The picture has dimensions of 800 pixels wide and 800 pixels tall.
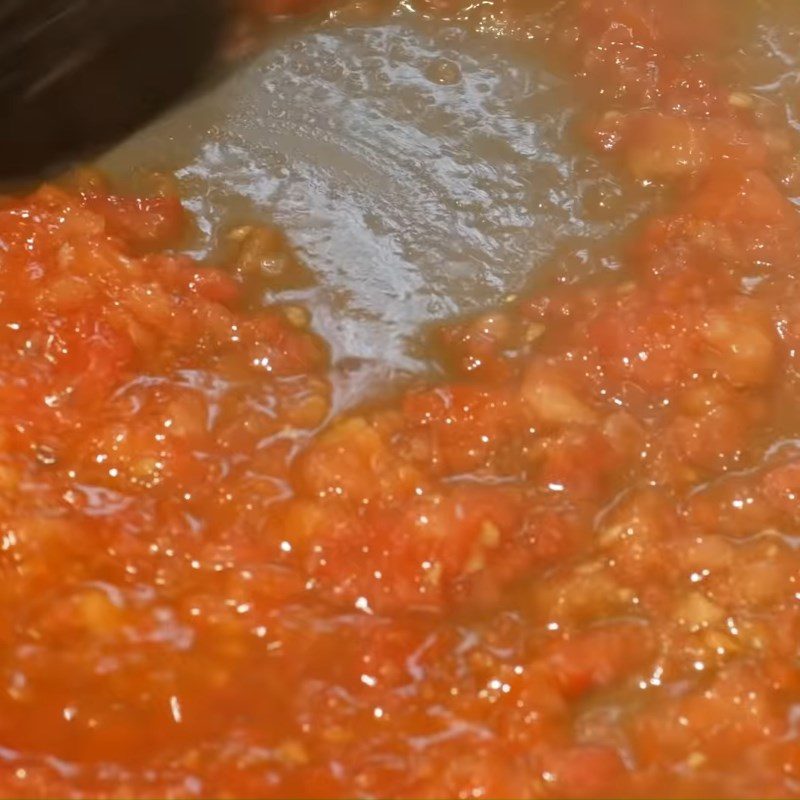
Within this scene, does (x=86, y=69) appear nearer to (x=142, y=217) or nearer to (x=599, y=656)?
(x=142, y=217)

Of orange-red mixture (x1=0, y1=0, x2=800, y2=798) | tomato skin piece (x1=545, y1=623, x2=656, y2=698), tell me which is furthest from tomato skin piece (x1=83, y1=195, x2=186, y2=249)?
tomato skin piece (x1=545, y1=623, x2=656, y2=698)

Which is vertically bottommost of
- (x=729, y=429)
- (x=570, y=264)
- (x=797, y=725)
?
(x=797, y=725)

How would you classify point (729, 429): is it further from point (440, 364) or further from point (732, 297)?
point (440, 364)

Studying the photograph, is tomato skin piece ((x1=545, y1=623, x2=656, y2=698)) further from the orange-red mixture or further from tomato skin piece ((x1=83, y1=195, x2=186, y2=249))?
tomato skin piece ((x1=83, y1=195, x2=186, y2=249))

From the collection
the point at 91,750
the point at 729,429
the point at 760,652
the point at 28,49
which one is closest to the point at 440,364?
the point at 729,429

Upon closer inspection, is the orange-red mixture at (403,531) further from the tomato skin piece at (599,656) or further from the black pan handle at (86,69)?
the black pan handle at (86,69)

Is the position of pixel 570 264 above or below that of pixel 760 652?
above

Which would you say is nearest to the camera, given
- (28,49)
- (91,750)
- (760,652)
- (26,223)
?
(91,750)

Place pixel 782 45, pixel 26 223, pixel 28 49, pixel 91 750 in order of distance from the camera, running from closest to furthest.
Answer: pixel 91 750
pixel 26 223
pixel 28 49
pixel 782 45

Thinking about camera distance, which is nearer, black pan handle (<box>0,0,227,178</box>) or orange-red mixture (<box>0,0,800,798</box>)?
orange-red mixture (<box>0,0,800,798</box>)
